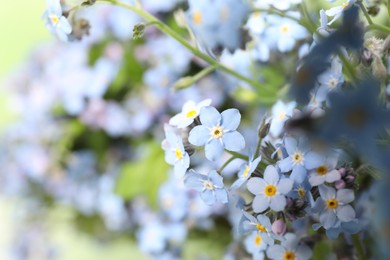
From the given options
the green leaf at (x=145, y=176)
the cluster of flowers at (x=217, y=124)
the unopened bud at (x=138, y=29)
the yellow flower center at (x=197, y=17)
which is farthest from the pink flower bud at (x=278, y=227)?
the green leaf at (x=145, y=176)

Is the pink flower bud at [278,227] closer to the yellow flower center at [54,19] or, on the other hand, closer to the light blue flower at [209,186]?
the light blue flower at [209,186]

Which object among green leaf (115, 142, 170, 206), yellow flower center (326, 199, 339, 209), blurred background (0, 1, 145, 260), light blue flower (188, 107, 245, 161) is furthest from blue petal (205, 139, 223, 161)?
blurred background (0, 1, 145, 260)

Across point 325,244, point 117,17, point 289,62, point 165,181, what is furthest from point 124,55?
point 325,244

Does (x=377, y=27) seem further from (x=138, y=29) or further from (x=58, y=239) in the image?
(x=58, y=239)

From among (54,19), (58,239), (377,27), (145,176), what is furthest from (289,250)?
(58,239)

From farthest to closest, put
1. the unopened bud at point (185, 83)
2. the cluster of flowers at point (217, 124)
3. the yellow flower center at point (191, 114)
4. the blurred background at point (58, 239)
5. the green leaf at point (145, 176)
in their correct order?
the blurred background at point (58, 239)
the green leaf at point (145, 176)
the unopened bud at point (185, 83)
the yellow flower center at point (191, 114)
the cluster of flowers at point (217, 124)

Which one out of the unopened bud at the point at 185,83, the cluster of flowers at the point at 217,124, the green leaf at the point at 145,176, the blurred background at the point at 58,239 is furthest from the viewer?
the blurred background at the point at 58,239

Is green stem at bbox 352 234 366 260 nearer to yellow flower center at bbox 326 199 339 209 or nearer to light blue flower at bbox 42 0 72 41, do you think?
yellow flower center at bbox 326 199 339 209
